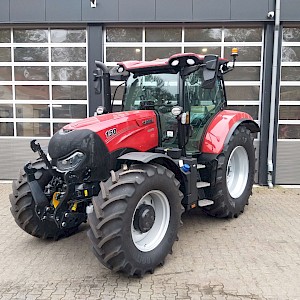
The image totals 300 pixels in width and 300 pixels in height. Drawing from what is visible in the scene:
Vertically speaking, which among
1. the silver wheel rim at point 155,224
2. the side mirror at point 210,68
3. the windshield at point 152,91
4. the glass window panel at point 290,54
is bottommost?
the silver wheel rim at point 155,224

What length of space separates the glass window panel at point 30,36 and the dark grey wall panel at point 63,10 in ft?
1.72

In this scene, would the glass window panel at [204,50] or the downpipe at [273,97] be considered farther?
the glass window panel at [204,50]

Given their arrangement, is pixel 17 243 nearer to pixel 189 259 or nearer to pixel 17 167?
pixel 189 259

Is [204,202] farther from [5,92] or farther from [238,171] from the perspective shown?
[5,92]

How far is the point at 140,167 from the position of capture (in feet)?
12.7

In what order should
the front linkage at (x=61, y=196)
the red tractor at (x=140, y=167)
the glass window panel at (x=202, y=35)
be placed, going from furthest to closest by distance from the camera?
the glass window panel at (x=202, y=35) → the front linkage at (x=61, y=196) → the red tractor at (x=140, y=167)

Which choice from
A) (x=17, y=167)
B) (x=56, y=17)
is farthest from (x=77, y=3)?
(x=17, y=167)

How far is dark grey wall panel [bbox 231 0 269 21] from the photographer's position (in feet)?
25.1

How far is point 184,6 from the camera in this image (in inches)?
306

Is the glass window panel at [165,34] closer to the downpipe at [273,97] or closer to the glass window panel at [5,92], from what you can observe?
the downpipe at [273,97]

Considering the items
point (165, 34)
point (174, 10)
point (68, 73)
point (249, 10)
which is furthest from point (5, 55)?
point (249, 10)

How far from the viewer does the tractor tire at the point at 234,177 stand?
520 centimetres

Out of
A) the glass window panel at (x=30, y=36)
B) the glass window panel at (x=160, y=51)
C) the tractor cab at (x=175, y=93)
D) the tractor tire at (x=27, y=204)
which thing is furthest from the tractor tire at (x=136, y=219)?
the glass window panel at (x=30, y=36)

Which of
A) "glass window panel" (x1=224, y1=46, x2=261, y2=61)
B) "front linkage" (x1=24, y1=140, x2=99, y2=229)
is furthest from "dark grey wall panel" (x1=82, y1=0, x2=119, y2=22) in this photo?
"front linkage" (x1=24, y1=140, x2=99, y2=229)
